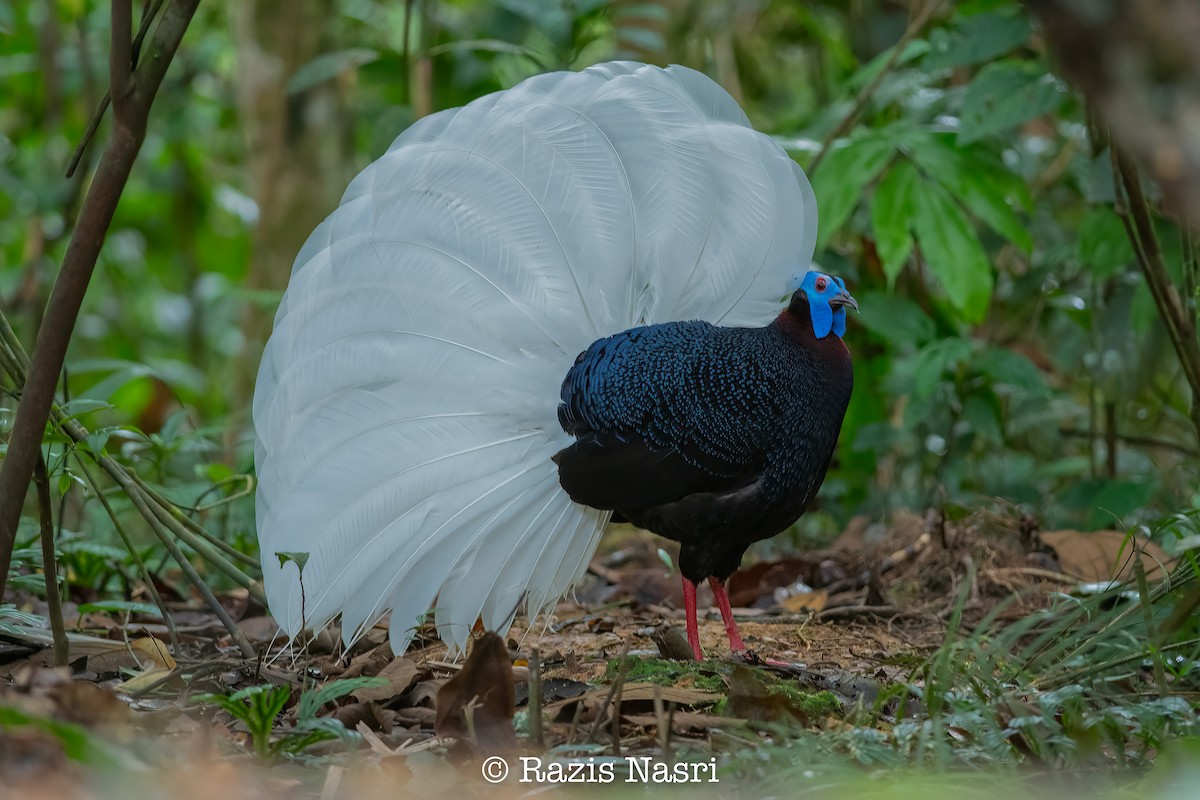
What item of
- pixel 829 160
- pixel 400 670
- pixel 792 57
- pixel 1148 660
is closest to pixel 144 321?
pixel 792 57

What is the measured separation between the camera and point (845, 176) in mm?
4508

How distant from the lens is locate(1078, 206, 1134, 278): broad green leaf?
14.5 ft

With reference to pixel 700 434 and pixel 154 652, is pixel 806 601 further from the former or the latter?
pixel 154 652

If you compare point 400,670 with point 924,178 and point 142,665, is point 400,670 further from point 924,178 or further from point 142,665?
point 924,178

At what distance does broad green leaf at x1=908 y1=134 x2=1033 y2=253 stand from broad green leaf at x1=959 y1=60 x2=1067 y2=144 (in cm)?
16

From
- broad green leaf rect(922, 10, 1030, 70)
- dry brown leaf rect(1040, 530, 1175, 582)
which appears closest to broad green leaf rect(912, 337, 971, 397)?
dry brown leaf rect(1040, 530, 1175, 582)

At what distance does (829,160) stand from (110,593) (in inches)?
126

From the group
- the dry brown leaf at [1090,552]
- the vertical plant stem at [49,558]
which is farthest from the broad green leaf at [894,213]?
the vertical plant stem at [49,558]

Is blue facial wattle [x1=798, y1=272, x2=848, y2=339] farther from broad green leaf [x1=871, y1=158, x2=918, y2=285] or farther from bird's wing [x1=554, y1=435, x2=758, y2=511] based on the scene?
broad green leaf [x1=871, y1=158, x2=918, y2=285]

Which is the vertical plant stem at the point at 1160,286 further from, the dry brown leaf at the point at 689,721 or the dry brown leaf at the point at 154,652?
the dry brown leaf at the point at 154,652

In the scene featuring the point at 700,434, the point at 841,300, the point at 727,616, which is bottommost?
the point at 727,616

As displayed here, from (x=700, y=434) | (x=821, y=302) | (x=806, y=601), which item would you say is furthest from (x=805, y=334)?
(x=806, y=601)

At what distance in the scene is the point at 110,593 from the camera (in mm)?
4090

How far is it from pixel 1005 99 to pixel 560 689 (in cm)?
293
